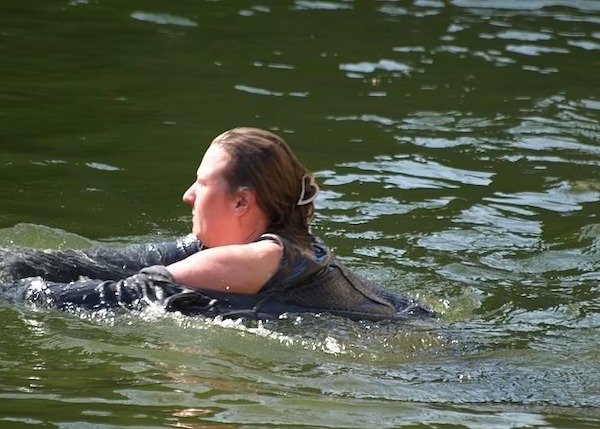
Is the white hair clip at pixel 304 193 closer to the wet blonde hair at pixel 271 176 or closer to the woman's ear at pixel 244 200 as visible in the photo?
the wet blonde hair at pixel 271 176

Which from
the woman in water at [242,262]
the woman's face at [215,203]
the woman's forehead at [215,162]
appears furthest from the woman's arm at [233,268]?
the woman's forehead at [215,162]

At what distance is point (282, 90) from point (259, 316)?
19.7 ft

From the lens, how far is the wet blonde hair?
219 inches

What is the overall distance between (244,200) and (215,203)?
0.12 metres

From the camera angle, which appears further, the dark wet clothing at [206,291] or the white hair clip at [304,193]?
the white hair clip at [304,193]

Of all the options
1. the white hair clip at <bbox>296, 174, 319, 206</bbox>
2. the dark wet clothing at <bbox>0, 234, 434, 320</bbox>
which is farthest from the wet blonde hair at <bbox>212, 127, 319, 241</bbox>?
the dark wet clothing at <bbox>0, 234, 434, 320</bbox>

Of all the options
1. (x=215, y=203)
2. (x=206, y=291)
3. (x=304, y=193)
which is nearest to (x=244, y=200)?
(x=215, y=203)

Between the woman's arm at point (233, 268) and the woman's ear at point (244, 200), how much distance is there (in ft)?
0.52

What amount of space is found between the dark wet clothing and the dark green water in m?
0.08

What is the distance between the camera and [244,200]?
220 inches

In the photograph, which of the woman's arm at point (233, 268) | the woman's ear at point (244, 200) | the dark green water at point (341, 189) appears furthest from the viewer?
the woman's ear at point (244, 200)

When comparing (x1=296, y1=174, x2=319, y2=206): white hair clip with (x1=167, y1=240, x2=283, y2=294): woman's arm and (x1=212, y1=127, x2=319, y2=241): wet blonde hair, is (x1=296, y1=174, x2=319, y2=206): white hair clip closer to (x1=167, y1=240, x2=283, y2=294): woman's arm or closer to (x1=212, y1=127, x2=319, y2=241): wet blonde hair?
(x1=212, y1=127, x2=319, y2=241): wet blonde hair

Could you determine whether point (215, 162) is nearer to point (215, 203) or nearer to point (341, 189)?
point (215, 203)

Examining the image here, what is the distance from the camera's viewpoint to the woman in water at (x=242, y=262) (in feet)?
18.0
